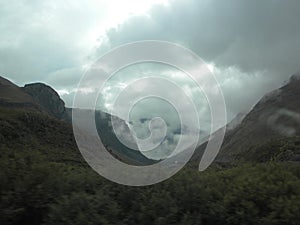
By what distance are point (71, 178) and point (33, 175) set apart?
2.37 ft

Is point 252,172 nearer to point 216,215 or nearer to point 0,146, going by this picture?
point 216,215

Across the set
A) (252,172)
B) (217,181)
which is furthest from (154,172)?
(252,172)

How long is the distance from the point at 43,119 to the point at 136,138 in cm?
10865

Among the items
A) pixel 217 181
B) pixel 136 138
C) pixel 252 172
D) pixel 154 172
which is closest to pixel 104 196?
pixel 154 172

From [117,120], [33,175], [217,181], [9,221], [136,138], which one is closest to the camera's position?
[9,221]

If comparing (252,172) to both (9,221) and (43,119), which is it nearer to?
(9,221)

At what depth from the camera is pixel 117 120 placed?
34.7ft

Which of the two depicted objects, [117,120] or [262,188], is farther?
[117,120]

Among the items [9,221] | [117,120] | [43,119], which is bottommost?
[9,221]

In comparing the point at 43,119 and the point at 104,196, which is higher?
the point at 43,119

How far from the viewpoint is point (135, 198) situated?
7.69 m

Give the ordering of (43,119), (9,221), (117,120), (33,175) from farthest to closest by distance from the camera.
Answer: (43,119), (117,120), (33,175), (9,221)

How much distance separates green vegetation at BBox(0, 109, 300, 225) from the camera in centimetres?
685

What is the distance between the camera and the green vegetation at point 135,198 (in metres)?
6.85
